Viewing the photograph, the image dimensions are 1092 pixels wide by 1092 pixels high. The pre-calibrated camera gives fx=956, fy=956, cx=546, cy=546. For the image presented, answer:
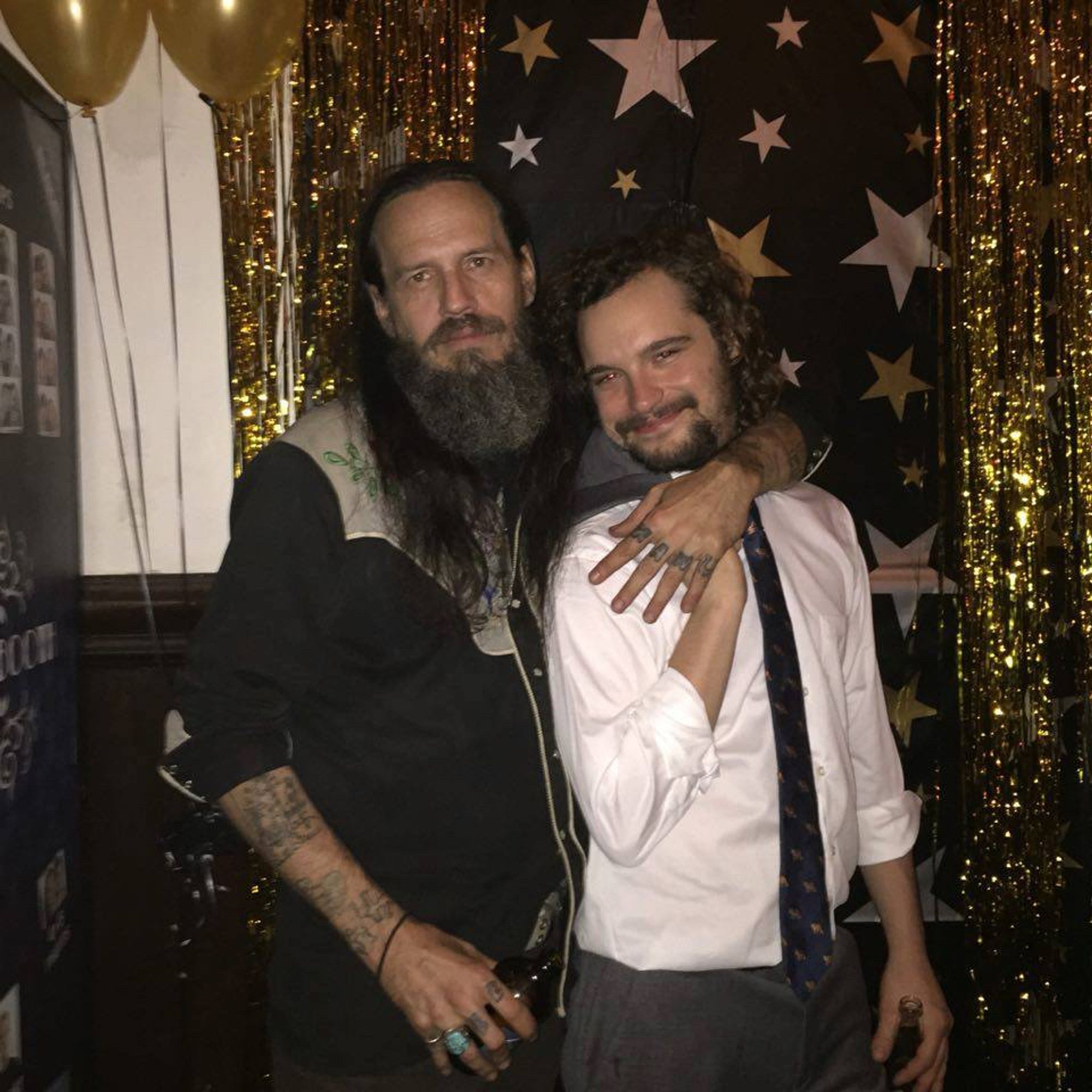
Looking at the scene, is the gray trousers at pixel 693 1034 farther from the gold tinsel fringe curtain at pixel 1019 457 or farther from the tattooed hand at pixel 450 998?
the gold tinsel fringe curtain at pixel 1019 457

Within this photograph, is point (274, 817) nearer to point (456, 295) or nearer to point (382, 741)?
point (382, 741)

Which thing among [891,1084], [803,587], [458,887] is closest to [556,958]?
[458,887]

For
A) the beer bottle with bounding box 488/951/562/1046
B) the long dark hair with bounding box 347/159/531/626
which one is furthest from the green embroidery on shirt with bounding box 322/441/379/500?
the beer bottle with bounding box 488/951/562/1046

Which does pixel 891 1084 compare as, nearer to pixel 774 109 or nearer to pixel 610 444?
pixel 610 444

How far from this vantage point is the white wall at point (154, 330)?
7.97ft

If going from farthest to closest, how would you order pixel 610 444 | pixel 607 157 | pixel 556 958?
1. pixel 607 157
2. pixel 610 444
3. pixel 556 958

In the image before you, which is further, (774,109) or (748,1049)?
(774,109)

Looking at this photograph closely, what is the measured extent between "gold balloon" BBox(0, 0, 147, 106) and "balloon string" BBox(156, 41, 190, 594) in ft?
1.40

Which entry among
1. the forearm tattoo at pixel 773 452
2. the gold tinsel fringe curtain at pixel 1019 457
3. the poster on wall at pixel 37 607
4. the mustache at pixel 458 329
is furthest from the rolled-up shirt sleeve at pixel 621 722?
the gold tinsel fringe curtain at pixel 1019 457

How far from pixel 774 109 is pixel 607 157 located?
483mm

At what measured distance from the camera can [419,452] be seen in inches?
62.1

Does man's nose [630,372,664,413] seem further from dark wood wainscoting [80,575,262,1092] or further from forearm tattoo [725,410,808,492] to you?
dark wood wainscoting [80,575,262,1092]

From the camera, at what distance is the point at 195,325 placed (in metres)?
2.46

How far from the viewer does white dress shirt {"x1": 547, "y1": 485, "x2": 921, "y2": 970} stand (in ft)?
4.06
